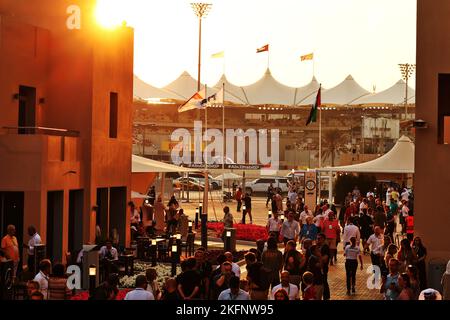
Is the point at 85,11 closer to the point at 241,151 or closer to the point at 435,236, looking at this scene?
the point at 435,236

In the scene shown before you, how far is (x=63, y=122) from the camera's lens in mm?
24562

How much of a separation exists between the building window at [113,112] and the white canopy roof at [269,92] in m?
68.1

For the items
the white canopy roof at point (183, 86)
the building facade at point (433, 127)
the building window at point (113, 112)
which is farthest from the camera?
the white canopy roof at point (183, 86)

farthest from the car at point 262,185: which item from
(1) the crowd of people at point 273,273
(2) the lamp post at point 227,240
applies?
(1) the crowd of people at point 273,273

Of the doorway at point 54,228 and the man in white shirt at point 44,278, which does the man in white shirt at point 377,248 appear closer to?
the doorway at point 54,228

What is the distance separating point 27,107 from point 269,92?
73.7 m

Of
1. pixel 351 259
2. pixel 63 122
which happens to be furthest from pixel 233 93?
pixel 351 259

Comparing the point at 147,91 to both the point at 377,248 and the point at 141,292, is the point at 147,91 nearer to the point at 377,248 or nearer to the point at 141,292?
the point at 377,248

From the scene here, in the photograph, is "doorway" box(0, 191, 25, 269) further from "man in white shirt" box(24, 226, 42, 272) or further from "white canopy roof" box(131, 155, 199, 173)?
"white canopy roof" box(131, 155, 199, 173)

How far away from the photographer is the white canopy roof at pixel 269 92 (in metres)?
95.8

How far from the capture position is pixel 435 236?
66.0 ft

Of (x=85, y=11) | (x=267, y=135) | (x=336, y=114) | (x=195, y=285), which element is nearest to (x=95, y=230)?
(x=85, y=11)
